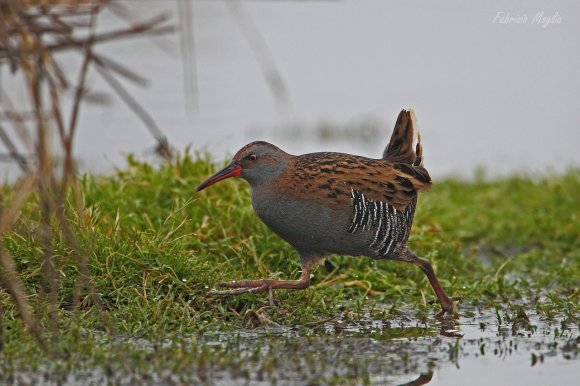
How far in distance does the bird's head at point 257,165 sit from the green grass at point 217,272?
0.33 metres

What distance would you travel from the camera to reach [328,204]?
5.85m

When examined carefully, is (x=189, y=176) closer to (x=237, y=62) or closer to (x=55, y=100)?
(x=55, y=100)

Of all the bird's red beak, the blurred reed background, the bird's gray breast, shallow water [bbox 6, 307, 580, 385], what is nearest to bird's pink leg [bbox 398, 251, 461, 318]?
shallow water [bbox 6, 307, 580, 385]

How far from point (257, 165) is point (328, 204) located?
0.54 metres

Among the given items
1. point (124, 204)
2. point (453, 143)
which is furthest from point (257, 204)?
point (453, 143)

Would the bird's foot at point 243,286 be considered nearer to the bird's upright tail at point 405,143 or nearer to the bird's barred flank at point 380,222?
the bird's barred flank at point 380,222

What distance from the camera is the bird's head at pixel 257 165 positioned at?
6062 mm

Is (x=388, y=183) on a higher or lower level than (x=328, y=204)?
higher

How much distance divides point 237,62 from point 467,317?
9239 mm

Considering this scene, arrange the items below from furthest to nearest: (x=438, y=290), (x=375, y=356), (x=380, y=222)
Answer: (x=438, y=290), (x=380, y=222), (x=375, y=356)

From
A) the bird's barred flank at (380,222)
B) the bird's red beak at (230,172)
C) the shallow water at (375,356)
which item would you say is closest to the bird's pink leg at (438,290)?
the bird's barred flank at (380,222)

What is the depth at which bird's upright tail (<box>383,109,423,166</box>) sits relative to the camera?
6.61 m

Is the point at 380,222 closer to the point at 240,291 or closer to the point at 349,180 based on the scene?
the point at 349,180

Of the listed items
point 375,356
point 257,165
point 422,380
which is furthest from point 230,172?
point 422,380
